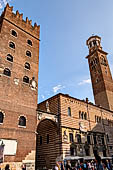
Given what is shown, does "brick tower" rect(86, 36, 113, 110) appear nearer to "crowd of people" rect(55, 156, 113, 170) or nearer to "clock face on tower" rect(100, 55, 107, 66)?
"clock face on tower" rect(100, 55, 107, 66)

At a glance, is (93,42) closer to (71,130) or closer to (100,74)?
(100,74)

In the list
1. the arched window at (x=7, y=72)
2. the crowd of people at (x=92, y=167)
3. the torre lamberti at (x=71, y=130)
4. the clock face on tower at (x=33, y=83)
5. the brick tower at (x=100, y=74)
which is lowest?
the crowd of people at (x=92, y=167)

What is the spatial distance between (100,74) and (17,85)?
89.4 feet

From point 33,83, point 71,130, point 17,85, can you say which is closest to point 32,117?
point 17,85

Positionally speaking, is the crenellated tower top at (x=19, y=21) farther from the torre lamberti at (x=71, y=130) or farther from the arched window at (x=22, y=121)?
the arched window at (x=22, y=121)

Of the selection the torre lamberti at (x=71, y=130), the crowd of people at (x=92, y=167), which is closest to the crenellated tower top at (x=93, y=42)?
the torre lamberti at (x=71, y=130)

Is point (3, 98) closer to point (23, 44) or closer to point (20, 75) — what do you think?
point (20, 75)

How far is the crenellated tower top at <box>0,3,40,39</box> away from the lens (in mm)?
22075

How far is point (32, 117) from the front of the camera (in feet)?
61.5

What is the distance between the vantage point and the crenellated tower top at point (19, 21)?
2208 cm

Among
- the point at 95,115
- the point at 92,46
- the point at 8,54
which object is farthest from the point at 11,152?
the point at 92,46

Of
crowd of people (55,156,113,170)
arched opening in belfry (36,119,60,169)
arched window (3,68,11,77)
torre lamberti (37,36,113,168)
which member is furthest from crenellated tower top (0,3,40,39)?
crowd of people (55,156,113,170)

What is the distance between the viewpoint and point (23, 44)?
22219mm

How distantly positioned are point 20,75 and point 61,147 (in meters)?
11.0
